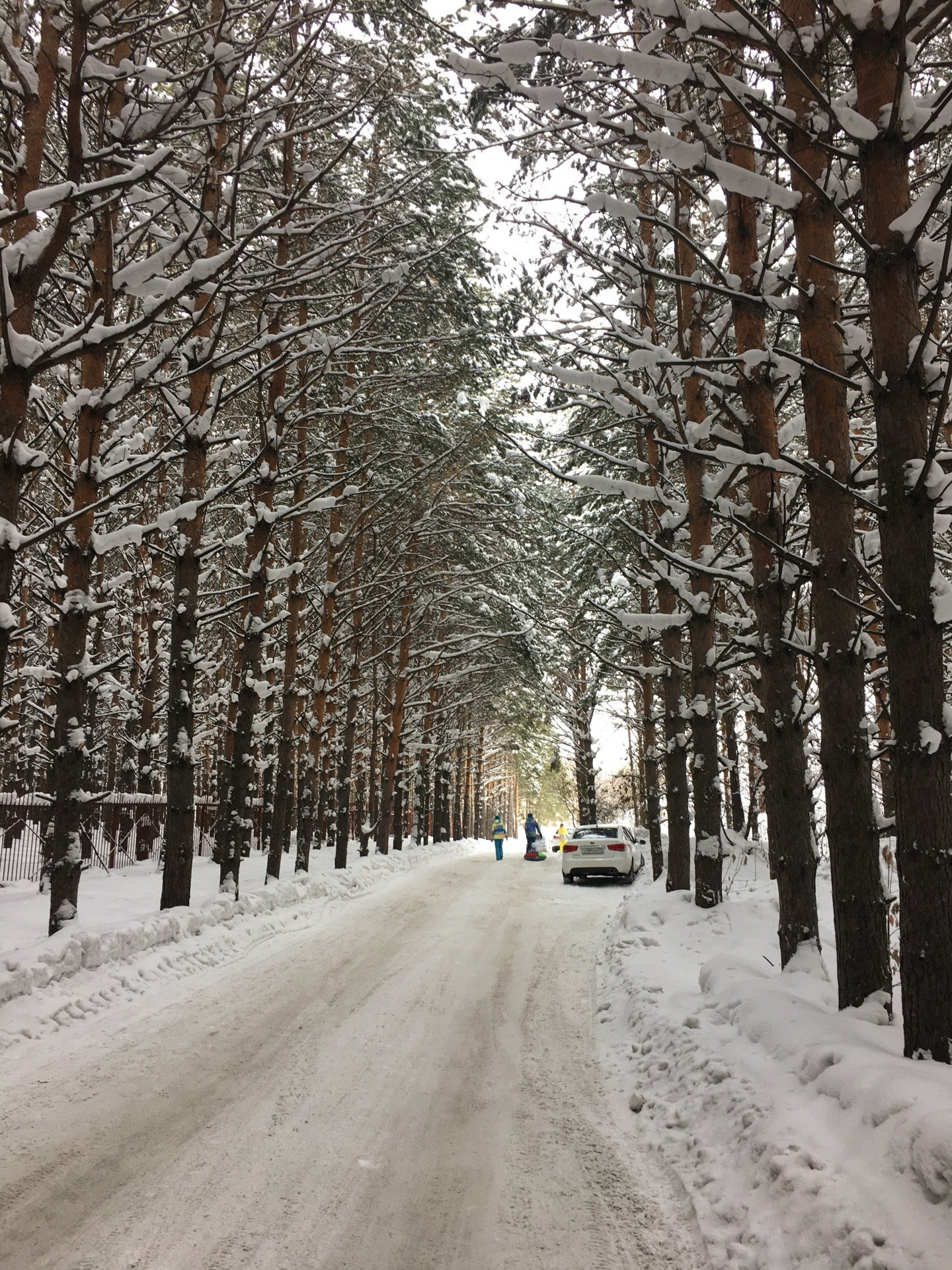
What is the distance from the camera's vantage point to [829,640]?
15.8 feet

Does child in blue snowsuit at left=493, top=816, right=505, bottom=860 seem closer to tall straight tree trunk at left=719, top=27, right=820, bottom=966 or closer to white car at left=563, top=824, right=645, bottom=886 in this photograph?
white car at left=563, top=824, right=645, bottom=886

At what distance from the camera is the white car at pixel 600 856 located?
18688mm

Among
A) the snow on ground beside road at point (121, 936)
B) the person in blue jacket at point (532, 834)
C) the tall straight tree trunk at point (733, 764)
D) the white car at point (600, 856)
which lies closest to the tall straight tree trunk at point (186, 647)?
the snow on ground beside road at point (121, 936)

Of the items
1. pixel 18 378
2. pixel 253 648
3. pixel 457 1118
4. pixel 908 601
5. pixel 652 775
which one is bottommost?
pixel 457 1118

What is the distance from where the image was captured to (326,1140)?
4109mm

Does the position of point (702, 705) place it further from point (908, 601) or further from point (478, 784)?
point (478, 784)

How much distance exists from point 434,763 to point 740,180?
30.2 m

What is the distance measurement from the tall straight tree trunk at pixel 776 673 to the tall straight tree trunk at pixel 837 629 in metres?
0.63

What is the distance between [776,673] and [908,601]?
8.92ft

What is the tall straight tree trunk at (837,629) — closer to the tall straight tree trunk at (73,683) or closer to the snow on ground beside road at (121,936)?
the snow on ground beside road at (121,936)

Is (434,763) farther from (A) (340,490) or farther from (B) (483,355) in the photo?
(B) (483,355)

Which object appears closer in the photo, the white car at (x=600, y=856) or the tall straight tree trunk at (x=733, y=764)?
the white car at (x=600, y=856)

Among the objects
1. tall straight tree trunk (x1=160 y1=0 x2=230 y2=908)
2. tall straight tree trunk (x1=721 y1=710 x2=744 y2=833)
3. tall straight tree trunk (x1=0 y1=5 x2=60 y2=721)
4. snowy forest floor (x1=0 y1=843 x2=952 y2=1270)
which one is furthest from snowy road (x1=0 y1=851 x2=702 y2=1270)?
tall straight tree trunk (x1=721 y1=710 x2=744 y2=833)

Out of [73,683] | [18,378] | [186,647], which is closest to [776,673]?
[18,378]
